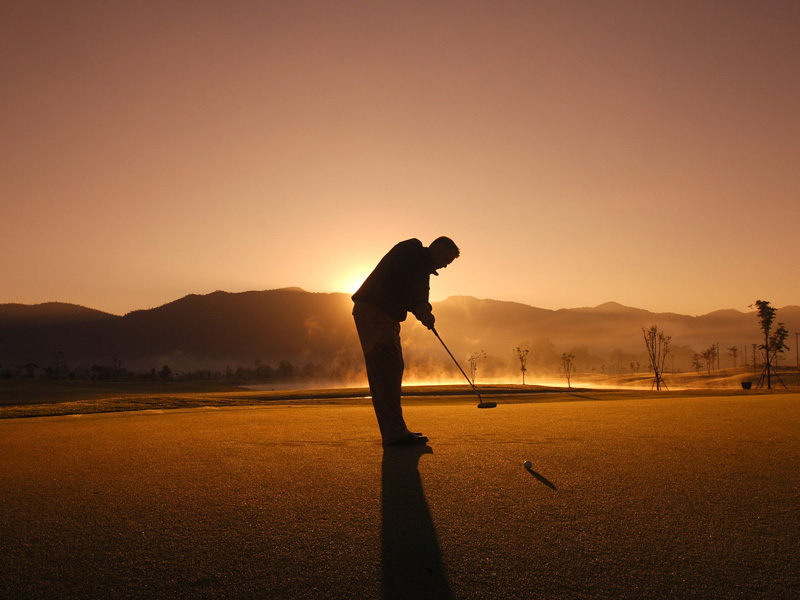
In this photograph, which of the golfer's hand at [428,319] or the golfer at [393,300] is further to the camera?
the golfer's hand at [428,319]

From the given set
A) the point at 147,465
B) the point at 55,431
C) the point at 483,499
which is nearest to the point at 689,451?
the point at 483,499

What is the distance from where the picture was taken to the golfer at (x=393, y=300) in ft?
21.0

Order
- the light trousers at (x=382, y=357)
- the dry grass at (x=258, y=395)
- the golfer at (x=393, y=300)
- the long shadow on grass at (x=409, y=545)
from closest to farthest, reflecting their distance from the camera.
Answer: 1. the long shadow on grass at (x=409, y=545)
2. the light trousers at (x=382, y=357)
3. the golfer at (x=393, y=300)
4. the dry grass at (x=258, y=395)

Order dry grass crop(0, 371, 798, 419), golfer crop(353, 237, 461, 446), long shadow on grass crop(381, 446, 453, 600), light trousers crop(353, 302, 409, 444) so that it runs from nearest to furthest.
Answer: long shadow on grass crop(381, 446, 453, 600) → light trousers crop(353, 302, 409, 444) → golfer crop(353, 237, 461, 446) → dry grass crop(0, 371, 798, 419)

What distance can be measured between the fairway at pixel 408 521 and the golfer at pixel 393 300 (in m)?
1.33

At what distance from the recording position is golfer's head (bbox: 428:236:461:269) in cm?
658

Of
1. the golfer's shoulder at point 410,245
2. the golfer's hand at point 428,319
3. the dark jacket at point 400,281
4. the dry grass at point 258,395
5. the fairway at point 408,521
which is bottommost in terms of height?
the dry grass at point 258,395

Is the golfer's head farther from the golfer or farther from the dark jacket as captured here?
the dark jacket

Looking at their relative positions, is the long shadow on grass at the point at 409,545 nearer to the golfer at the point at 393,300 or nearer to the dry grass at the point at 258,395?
the golfer at the point at 393,300

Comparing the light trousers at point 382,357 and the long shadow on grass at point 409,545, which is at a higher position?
the light trousers at point 382,357

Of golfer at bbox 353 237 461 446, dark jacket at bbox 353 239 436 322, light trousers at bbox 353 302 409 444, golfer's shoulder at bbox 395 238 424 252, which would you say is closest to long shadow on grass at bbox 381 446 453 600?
light trousers at bbox 353 302 409 444

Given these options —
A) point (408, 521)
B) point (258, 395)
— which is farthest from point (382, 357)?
point (258, 395)

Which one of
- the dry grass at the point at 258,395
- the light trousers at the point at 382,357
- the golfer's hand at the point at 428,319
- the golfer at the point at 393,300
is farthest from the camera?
the dry grass at the point at 258,395

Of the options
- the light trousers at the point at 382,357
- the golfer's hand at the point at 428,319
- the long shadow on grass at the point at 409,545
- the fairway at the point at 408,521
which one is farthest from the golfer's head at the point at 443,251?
the long shadow on grass at the point at 409,545
